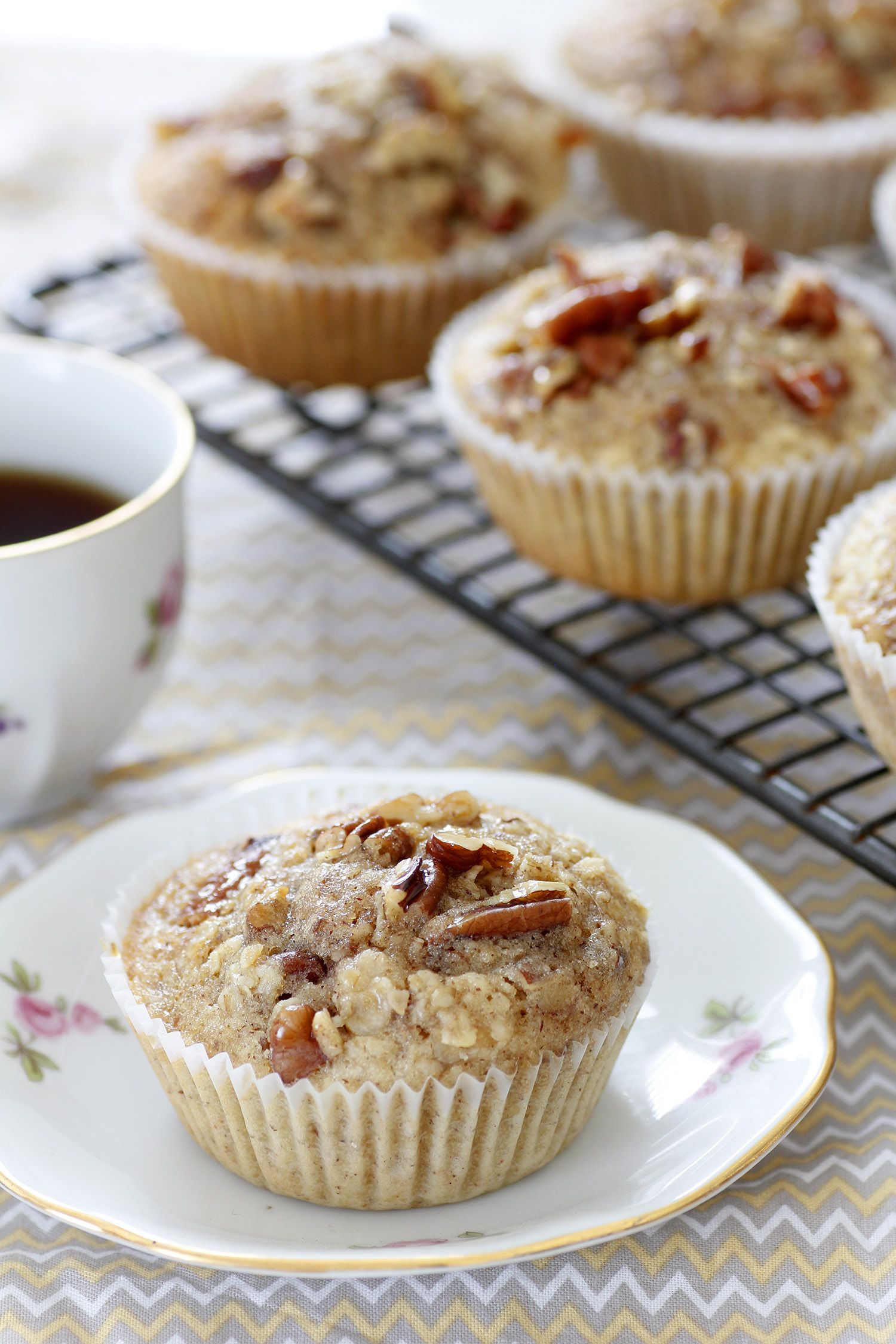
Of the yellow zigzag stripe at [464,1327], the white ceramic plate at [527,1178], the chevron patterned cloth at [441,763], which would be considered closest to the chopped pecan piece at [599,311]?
the chevron patterned cloth at [441,763]

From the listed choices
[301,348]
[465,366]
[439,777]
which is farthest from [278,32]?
[439,777]

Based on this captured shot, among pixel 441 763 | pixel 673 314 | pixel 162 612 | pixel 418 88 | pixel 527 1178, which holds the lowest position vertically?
pixel 441 763

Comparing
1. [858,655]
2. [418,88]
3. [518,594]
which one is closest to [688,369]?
[518,594]

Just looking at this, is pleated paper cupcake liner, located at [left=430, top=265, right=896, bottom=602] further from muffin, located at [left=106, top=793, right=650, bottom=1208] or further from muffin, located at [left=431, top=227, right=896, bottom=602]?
muffin, located at [left=106, top=793, right=650, bottom=1208]

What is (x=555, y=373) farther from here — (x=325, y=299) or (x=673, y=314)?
(x=325, y=299)

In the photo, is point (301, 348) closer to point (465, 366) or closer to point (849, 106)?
point (465, 366)

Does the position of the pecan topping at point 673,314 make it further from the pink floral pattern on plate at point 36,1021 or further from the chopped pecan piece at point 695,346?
the pink floral pattern on plate at point 36,1021

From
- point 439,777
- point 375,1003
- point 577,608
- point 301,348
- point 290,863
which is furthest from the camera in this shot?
point 301,348

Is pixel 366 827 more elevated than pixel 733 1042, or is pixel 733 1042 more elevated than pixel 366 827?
pixel 366 827
